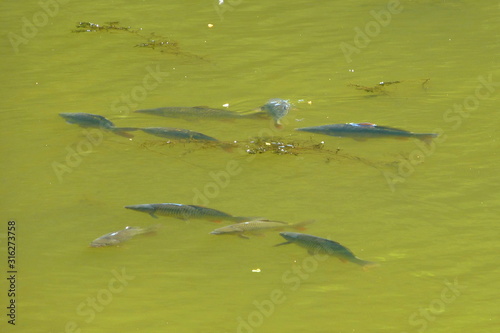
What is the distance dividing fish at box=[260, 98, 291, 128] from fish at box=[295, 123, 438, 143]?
603 millimetres

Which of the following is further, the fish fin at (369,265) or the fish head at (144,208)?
the fish head at (144,208)

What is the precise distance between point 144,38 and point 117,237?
196 inches

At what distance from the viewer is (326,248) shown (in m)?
5.68

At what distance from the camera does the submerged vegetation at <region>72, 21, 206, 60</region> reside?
32.2ft

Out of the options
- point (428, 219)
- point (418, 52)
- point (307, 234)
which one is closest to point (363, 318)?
point (307, 234)

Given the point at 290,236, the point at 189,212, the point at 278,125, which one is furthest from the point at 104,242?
the point at 278,125

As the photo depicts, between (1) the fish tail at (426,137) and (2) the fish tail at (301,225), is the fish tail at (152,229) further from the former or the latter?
(1) the fish tail at (426,137)

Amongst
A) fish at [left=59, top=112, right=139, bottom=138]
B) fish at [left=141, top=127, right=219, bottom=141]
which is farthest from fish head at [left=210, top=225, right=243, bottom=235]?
fish at [left=59, top=112, right=139, bottom=138]

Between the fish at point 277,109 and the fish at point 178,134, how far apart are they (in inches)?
30.8

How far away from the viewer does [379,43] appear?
9906 millimetres

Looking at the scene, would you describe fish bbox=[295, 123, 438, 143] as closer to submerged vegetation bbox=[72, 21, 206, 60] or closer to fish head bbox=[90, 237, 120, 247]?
fish head bbox=[90, 237, 120, 247]

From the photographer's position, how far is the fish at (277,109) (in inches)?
308

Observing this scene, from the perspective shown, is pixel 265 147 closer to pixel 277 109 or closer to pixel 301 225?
pixel 277 109

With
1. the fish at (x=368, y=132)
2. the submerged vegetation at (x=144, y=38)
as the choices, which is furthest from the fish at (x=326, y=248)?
the submerged vegetation at (x=144, y=38)
